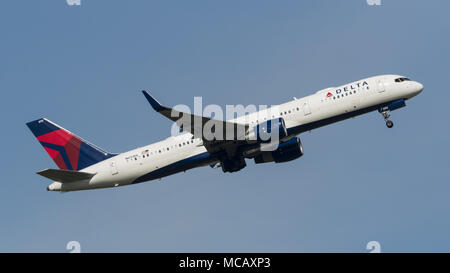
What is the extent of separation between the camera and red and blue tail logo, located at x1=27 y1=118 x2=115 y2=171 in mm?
58719

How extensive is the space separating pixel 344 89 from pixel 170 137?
16.0 meters

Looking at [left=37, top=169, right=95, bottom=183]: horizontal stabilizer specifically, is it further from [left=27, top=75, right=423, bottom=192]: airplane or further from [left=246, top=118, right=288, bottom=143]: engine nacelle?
[left=246, top=118, right=288, bottom=143]: engine nacelle

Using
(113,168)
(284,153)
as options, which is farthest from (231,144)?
(113,168)

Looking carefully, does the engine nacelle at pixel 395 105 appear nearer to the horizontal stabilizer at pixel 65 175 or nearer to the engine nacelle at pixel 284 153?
the engine nacelle at pixel 284 153

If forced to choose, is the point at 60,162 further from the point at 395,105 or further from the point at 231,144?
the point at 395,105

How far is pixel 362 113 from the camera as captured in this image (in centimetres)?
5434

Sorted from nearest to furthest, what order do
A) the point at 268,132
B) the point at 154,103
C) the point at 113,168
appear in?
the point at 154,103 → the point at 268,132 → the point at 113,168

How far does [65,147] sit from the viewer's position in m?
59.7

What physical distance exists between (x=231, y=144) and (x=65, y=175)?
1505 centimetres

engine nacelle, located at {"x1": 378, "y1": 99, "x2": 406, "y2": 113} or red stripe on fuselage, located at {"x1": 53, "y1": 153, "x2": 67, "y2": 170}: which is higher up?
engine nacelle, located at {"x1": 378, "y1": 99, "x2": 406, "y2": 113}

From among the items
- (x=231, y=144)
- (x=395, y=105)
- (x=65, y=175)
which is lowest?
(x=65, y=175)

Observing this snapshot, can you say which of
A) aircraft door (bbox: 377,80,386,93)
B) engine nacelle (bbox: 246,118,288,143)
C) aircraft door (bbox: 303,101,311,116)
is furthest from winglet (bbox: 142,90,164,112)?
aircraft door (bbox: 377,80,386,93)

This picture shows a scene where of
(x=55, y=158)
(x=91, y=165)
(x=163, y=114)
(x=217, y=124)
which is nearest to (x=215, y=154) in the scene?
(x=217, y=124)

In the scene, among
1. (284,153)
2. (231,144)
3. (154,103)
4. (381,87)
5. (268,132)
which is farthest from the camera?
(284,153)
